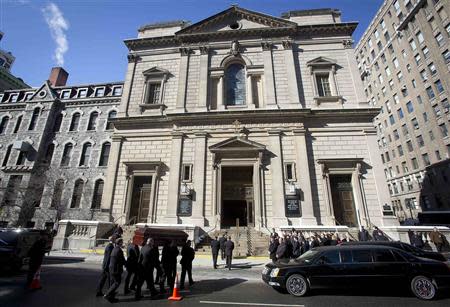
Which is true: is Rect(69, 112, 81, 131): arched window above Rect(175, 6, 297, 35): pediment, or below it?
below

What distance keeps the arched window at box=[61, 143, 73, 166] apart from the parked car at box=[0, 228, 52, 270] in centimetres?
2026

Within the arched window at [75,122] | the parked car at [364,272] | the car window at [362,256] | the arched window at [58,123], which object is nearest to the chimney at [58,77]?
the arched window at [58,123]

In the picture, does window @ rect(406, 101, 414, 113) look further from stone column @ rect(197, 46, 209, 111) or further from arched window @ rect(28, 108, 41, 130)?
arched window @ rect(28, 108, 41, 130)

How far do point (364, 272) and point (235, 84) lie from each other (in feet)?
63.3

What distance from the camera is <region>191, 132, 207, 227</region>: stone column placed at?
17.6 m

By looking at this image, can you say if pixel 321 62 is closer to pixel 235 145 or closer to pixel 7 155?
pixel 235 145

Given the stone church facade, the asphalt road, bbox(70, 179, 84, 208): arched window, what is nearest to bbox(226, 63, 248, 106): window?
the stone church facade

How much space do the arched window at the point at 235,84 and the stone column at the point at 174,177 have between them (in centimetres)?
624

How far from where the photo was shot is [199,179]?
18609 mm

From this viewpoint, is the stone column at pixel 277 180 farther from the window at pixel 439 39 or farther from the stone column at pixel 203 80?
the window at pixel 439 39

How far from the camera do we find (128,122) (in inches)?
849

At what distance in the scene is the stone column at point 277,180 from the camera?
16938 mm

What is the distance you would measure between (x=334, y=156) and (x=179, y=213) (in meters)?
13.5

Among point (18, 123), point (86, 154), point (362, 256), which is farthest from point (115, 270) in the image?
point (18, 123)
